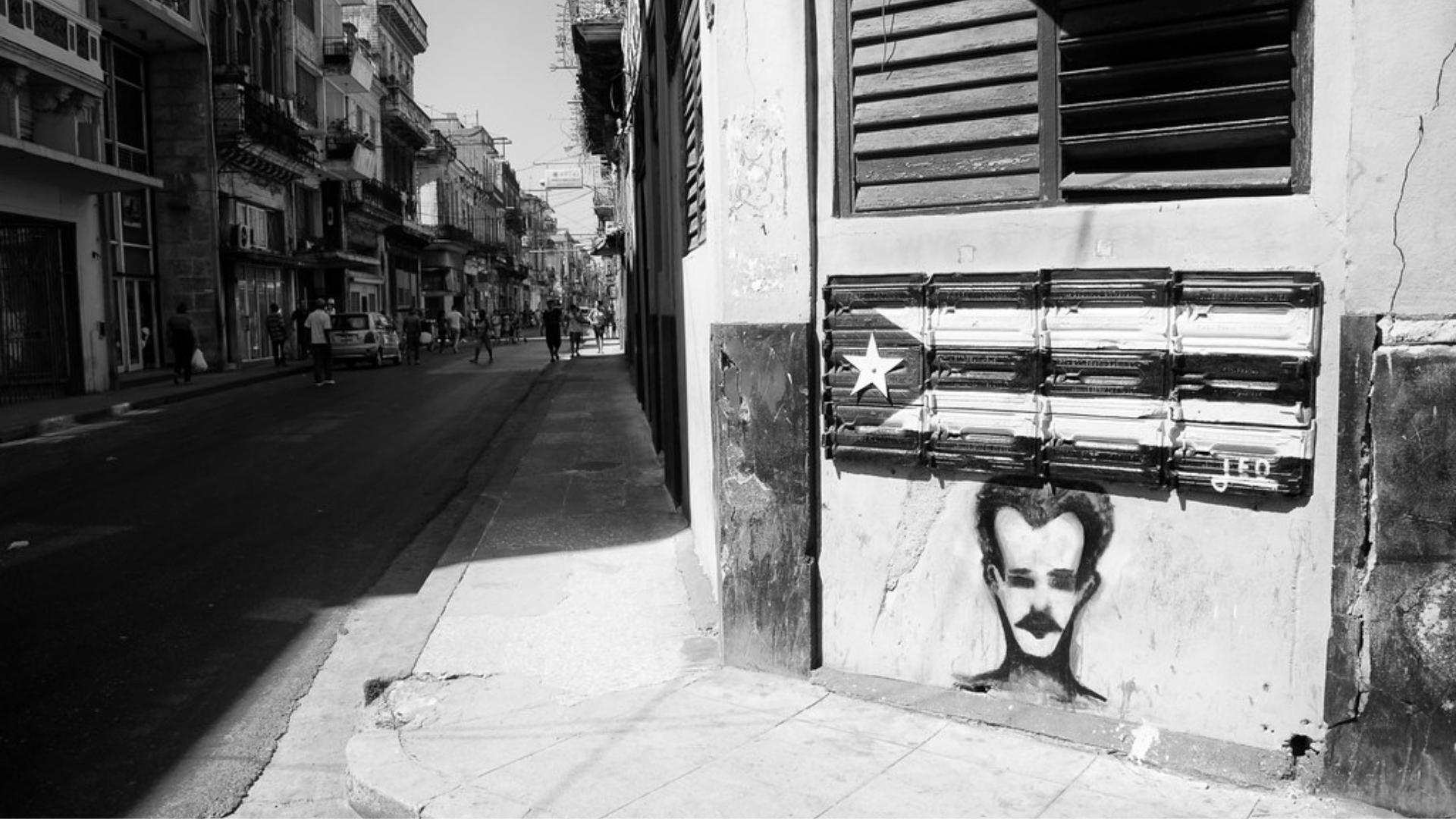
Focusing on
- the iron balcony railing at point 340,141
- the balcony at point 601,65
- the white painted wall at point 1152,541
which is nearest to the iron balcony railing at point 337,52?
the iron balcony railing at point 340,141

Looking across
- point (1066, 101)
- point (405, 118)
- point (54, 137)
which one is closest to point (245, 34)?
point (54, 137)

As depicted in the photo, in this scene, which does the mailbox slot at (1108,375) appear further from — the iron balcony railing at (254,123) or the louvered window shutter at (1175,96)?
the iron balcony railing at (254,123)

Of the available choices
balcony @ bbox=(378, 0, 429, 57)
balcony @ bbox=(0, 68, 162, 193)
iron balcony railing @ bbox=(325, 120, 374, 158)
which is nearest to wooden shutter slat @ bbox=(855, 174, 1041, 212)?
balcony @ bbox=(0, 68, 162, 193)

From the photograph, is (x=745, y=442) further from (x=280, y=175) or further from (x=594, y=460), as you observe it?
(x=280, y=175)

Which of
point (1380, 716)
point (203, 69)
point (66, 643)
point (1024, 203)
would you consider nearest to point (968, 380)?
point (1024, 203)

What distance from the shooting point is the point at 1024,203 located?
14.0 ft

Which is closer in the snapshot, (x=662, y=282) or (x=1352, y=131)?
(x=1352, y=131)

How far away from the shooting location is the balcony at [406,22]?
55000 millimetres

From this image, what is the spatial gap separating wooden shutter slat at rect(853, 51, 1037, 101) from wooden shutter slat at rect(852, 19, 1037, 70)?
4 centimetres

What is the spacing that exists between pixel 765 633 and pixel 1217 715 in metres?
1.85

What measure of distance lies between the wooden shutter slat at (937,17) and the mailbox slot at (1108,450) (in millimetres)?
1561

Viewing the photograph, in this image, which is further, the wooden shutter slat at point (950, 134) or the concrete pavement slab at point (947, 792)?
the wooden shutter slat at point (950, 134)

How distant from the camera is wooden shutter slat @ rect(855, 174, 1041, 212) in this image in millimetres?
Answer: 4297

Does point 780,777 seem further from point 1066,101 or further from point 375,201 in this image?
point 375,201
